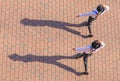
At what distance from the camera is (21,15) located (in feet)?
39.7

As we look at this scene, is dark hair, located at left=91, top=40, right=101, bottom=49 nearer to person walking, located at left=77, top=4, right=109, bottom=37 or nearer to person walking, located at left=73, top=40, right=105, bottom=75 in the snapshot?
→ person walking, located at left=73, top=40, right=105, bottom=75

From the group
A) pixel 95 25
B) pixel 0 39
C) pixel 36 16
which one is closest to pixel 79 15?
pixel 95 25

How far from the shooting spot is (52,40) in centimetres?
1184

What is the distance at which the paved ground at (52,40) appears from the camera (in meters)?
11.4

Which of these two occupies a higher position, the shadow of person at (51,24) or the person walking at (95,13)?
the person walking at (95,13)

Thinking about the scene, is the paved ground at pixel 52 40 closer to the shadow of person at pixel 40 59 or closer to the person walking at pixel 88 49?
the shadow of person at pixel 40 59

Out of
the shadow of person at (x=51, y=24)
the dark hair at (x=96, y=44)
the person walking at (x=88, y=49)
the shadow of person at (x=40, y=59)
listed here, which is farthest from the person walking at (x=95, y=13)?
the shadow of person at (x=40, y=59)

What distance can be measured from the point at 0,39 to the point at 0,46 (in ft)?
0.91

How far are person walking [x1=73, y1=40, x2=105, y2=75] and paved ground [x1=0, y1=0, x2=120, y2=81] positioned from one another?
50 cm

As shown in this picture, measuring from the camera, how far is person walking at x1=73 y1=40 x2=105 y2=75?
10.3 metres

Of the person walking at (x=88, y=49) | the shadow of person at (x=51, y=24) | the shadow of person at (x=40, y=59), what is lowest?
the shadow of person at (x=40, y=59)

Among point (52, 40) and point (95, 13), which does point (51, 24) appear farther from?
point (95, 13)

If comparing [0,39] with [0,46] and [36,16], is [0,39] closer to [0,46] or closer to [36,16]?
[0,46]

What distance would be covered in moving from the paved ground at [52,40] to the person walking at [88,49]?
497 millimetres
